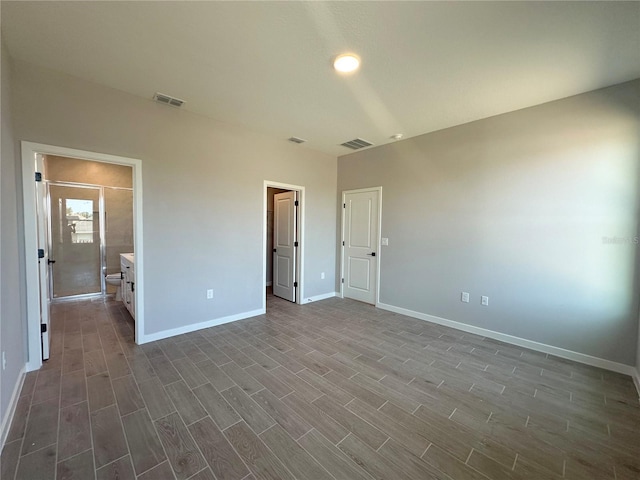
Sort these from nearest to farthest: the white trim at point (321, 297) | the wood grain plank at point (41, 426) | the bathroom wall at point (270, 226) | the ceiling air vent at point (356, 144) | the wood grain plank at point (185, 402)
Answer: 1. the wood grain plank at point (41, 426)
2. the wood grain plank at point (185, 402)
3. the ceiling air vent at point (356, 144)
4. the white trim at point (321, 297)
5. the bathroom wall at point (270, 226)

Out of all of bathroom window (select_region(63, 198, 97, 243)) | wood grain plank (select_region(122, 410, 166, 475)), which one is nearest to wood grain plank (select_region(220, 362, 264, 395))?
wood grain plank (select_region(122, 410, 166, 475))

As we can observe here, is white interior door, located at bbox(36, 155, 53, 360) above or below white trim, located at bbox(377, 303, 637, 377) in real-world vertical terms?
above

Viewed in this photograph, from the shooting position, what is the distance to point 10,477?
137cm

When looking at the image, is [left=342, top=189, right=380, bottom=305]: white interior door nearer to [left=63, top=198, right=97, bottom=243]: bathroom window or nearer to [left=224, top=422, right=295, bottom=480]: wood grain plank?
[left=224, top=422, right=295, bottom=480]: wood grain plank

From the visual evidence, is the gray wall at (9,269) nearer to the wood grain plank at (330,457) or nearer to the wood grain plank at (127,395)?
the wood grain plank at (127,395)

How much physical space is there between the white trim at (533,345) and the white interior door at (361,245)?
2.77 feet

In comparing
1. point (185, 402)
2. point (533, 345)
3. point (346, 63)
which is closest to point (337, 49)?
point (346, 63)

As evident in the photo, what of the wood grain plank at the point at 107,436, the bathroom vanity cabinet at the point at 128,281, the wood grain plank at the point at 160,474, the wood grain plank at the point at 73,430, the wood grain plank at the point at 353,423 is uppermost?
the bathroom vanity cabinet at the point at 128,281

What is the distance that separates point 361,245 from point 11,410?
4.38m

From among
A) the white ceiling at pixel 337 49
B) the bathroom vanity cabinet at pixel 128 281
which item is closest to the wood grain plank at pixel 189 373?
the bathroom vanity cabinet at pixel 128 281

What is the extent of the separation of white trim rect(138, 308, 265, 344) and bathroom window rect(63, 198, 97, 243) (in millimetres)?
3562

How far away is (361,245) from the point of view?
4.80 m

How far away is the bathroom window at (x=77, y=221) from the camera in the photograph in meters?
4.89

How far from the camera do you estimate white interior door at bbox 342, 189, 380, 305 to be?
181 inches
